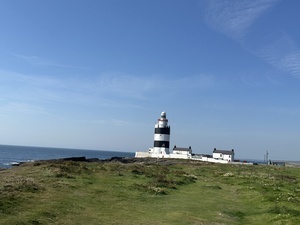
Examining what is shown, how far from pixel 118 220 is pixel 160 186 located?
13.5 meters

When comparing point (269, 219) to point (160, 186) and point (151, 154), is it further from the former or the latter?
point (151, 154)

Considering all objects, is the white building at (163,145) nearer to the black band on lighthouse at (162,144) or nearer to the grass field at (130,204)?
the black band on lighthouse at (162,144)

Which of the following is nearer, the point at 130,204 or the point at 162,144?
the point at 130,204

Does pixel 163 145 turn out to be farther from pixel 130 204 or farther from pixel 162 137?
pixel 130 204

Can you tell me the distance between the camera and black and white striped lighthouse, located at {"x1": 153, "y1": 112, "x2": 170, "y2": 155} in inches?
3917

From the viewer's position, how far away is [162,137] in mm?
100062

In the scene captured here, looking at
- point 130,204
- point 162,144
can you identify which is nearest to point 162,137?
point 162,144

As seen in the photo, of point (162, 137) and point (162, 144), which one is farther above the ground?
point (162, 137)

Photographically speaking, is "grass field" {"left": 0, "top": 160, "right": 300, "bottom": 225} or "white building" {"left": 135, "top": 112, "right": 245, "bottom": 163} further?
"white building" {"left": 135, "top": 112, "right": 245, "bottom": 163}

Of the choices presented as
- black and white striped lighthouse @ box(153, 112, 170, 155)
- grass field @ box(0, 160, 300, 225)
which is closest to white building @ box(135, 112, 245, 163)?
black and white striped lighthouse @ box(153, 112, 170, 155)

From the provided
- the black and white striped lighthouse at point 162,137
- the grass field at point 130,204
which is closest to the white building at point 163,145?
the black and white striped lighthouse at point 162,137

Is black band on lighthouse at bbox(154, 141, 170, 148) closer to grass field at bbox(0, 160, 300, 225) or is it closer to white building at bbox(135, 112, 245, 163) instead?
white building at bbox(135, 112, 245, 163)

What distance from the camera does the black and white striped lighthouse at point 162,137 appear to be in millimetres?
99500

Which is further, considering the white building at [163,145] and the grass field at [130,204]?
the white building at [163,145]
